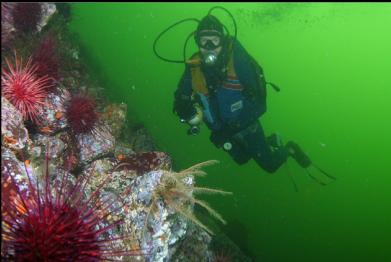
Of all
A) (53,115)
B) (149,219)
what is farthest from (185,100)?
(149,219)

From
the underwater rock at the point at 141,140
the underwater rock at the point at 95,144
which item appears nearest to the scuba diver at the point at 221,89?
the underwater rock at the point at 95,144

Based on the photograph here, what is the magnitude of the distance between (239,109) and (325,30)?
69.1m

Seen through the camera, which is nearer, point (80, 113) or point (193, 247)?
point (80, 113)

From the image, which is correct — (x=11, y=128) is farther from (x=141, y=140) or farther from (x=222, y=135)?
(x=141, y=140)

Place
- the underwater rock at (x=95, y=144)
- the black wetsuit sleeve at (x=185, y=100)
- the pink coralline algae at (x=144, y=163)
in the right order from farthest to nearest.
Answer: the black wetsuit sleeve at (x=185, y=100) < the pink coralline algae at (x=144, y=163) < the underwater rock at (x=95, y=144)

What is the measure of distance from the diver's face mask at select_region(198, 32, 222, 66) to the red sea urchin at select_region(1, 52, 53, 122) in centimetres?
343

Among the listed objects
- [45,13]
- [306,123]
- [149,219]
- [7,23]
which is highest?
[45,13]

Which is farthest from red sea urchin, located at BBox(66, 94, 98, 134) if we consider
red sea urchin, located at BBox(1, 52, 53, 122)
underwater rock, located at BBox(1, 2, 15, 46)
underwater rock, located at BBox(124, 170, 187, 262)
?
underwater rock, located at BBox(124, 170, 187, 262)

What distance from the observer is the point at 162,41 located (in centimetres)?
5928

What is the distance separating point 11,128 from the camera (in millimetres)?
4078

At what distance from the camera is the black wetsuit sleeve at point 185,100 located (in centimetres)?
742

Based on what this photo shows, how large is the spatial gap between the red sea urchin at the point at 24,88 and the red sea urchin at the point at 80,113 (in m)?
0.44

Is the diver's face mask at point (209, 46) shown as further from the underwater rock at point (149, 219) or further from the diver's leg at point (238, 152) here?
the underwater rock at point (149, 219)

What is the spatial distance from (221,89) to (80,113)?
366 centimetres
